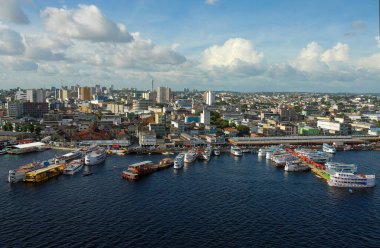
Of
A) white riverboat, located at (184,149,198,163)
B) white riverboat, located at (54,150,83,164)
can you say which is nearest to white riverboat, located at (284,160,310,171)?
white riverboat, located at (184,149,198,163)

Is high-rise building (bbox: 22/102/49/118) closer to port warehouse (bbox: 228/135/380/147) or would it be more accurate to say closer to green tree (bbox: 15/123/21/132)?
green tree (bbox: 15/123/21/132)

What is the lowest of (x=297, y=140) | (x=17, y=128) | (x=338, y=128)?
(x=297, y=140)

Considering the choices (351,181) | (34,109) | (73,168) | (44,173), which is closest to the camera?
(351,181)

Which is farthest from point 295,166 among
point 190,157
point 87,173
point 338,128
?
point 338,128

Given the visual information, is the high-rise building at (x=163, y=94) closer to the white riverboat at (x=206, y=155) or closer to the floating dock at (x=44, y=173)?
the white riverboat at (x=206, y=155)

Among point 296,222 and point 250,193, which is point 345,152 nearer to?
point 250,193

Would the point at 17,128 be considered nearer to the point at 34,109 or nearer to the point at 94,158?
the point at 34,109

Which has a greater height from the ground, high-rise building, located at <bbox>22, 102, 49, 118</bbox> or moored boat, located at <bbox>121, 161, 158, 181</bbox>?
high-rise building, located at <bbox>22, 102, 49, 118</bbox>
